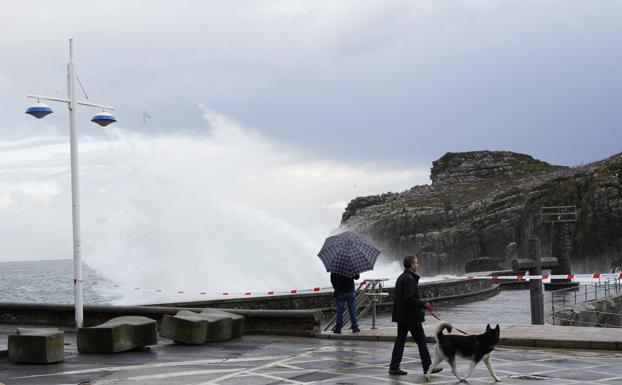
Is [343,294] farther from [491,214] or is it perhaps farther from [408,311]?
[491,214]

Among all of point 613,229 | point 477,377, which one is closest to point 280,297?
point 477,377

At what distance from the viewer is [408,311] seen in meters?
10.6

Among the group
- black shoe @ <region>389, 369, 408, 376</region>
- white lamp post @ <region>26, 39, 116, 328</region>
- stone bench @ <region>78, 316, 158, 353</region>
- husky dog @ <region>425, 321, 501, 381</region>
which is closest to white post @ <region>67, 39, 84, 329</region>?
white lamp post @ <region>26, 39, 116, 328</region>

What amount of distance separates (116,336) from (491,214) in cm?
10512

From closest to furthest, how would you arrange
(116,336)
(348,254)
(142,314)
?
(116,336)
(348,254)
(142,314)

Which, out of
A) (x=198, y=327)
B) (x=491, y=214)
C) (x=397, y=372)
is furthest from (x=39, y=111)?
(x=491, y=214)

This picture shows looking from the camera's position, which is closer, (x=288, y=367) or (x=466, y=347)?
(x=466, y=347)

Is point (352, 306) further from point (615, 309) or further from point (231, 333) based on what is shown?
point (615, 309)

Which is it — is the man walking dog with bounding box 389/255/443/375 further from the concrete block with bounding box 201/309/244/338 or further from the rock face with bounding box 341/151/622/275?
the rock face with bounding box 341/151/622/275

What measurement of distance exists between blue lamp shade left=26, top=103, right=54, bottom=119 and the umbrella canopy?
20.3ft

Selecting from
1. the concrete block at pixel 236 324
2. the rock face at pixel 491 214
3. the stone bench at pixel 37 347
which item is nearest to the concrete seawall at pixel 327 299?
the concrete block at pixel 236 324

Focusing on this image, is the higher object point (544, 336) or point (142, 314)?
point (142, 314)

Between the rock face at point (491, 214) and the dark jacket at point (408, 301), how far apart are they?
196 feet

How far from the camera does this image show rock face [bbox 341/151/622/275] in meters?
84.1
